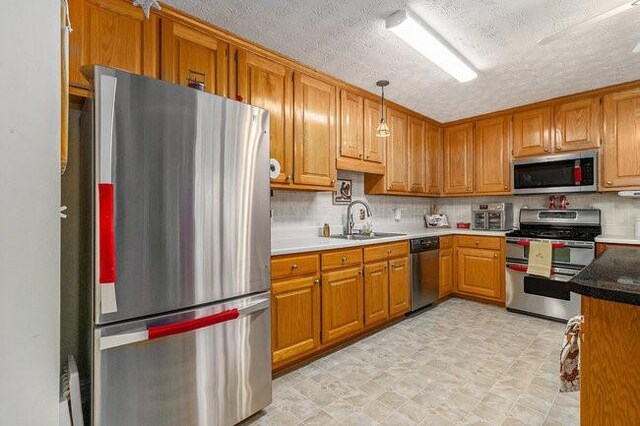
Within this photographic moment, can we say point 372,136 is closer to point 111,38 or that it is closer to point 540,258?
point 540,258

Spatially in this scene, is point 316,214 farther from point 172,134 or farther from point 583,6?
point 583,6

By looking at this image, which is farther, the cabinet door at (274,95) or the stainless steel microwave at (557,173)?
the stainless steel microwave at (557,173)

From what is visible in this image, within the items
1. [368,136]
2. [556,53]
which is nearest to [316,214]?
[368,136]

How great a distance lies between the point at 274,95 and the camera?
2.34 meters

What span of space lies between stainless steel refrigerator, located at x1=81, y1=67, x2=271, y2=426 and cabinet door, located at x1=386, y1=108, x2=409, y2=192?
2.10 m

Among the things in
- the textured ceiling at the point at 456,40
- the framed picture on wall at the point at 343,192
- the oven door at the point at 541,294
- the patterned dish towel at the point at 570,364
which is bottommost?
the oven door at the point at 541,294

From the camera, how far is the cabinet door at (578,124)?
3.11 m

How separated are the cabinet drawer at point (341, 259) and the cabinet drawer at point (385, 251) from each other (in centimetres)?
11

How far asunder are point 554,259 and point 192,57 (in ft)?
12.1

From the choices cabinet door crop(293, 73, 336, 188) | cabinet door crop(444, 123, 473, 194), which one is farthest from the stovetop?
cabinet door crop(293, 73, 336, 188)

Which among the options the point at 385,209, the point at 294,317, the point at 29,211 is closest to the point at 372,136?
the point at 385,209

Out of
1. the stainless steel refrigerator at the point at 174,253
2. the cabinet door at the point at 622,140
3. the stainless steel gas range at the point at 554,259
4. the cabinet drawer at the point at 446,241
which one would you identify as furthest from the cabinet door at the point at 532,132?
the stainless steel refrigerator at the point at 174,253

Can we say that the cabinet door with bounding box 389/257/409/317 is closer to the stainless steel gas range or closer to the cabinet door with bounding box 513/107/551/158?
A: the stainless steel gas range

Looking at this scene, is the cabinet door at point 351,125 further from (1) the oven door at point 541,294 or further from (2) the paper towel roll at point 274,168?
(1) the oven door at point 541,294
